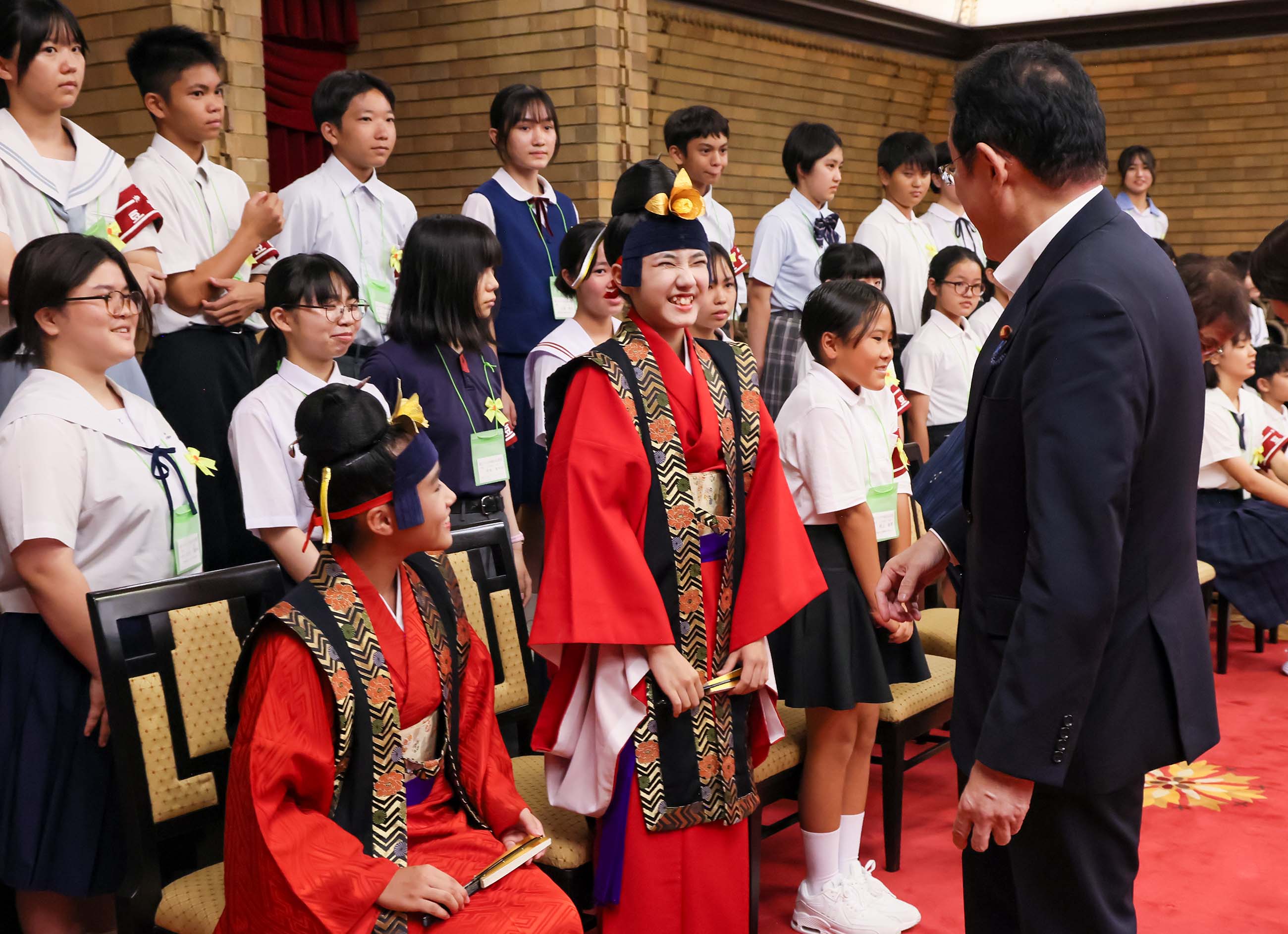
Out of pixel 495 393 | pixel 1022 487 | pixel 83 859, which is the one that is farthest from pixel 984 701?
pixel 495 393

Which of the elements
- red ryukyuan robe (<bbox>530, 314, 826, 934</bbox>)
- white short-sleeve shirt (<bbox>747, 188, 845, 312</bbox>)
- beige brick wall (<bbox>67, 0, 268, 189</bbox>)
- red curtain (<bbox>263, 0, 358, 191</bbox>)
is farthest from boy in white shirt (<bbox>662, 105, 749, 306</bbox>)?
red ryukyuan robe (<bbox>530, 314, 826, 934</bbox>)

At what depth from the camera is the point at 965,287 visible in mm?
4602

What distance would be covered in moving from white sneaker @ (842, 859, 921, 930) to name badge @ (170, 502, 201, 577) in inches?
61.7

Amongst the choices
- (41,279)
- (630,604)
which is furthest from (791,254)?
(41,279)

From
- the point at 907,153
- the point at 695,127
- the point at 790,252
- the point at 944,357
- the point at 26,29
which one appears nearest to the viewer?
the point at 26,29

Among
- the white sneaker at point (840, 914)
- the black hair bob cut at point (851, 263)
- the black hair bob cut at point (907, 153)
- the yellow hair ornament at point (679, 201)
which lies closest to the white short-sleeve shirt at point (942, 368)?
the black hair bob cut at point (851, 263)

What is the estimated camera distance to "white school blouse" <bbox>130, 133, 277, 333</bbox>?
310 cm

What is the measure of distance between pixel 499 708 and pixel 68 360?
108cm

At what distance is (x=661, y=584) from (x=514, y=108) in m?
2.36

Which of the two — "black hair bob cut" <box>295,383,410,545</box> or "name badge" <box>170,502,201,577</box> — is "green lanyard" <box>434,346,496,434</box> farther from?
"black hair bob cut" <box>295,383,410,545</box>

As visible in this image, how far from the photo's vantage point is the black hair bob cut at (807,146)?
5121mm

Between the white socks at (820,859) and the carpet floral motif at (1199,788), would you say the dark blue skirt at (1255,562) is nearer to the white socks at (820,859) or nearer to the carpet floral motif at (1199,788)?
the carpet floral motif at (1199,788)

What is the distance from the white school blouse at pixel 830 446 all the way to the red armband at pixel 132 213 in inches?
62.9

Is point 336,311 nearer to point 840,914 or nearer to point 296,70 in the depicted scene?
point 840,914
